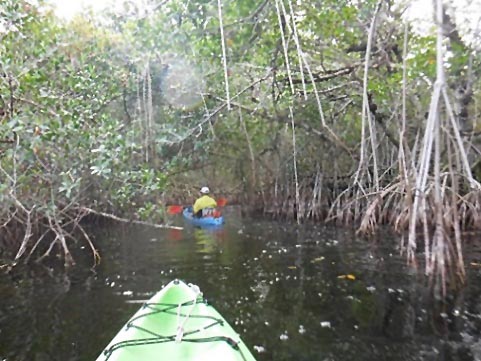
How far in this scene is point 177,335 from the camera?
246cm

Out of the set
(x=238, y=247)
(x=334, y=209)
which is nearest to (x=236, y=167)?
(x=334, y=209)

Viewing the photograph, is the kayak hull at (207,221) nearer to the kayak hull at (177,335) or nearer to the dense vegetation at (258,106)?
the dense vegetation at (258,106)

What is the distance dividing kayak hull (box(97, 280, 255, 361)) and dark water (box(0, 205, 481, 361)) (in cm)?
52

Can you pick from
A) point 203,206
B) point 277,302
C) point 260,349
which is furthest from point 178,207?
point 260,349

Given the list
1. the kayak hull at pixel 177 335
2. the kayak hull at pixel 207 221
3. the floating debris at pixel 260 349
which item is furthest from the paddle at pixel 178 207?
the kayak hull at pixel 177 335

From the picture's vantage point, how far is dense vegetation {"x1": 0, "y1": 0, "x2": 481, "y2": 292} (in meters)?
4.25

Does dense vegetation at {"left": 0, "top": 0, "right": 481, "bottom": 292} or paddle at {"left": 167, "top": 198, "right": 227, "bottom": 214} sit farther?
paddle at {"left": 167, "top": 198, "right": 227, "bottom": 214}

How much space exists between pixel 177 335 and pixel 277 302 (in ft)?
6.08

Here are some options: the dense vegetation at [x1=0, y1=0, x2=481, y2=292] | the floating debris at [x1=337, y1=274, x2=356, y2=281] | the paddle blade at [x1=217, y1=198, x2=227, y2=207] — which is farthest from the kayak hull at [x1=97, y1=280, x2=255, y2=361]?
the paddle blade at [x1=217, y1=198, x2=227, y2=207]

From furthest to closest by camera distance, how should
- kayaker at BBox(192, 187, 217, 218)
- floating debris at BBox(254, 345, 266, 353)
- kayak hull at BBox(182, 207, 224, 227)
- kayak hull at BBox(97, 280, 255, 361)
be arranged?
kayaker at BBox(192, 187, 217, 218) → kayak hull at BBox(182, 207, 224, 227) → floating debris at BBox(254, 345, 266, 353) → kayak hull at BBox(97, 280, 255, 361)

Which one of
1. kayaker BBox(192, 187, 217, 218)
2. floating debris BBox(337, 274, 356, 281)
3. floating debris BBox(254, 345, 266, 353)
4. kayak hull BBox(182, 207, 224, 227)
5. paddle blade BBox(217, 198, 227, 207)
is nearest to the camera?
floating debris BBox(254, 345, 266, 353)

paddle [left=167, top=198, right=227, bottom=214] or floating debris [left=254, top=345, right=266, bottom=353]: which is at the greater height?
paddle [left=167, top=198, right=227, bottom=214]

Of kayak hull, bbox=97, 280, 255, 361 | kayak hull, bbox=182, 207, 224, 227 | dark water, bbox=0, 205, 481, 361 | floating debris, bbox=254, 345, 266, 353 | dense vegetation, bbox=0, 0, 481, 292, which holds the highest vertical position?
dense vegetation, bbox=0, 0, 481, 292

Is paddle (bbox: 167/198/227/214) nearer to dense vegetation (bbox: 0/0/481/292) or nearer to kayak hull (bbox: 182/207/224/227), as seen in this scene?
kayak hull (bbox: 182/207/224/227)
